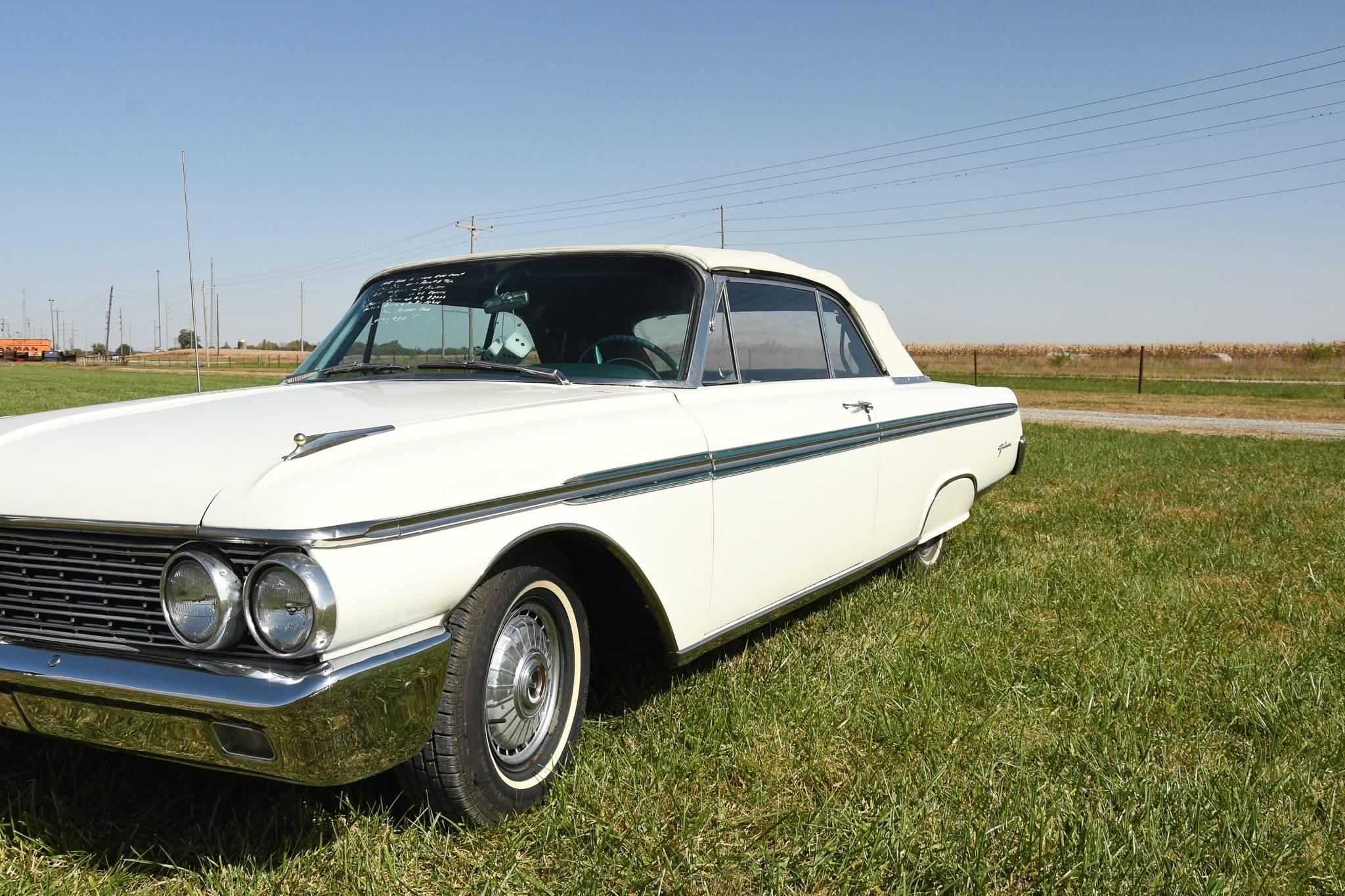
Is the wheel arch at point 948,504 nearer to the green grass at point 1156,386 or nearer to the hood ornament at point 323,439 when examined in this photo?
the hood ornament at point 323,439

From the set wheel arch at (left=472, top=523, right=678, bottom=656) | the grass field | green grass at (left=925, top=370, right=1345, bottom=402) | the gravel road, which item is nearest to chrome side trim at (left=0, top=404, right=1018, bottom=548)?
wheel arch at (left=472, top=523, right=678, bottom=656)

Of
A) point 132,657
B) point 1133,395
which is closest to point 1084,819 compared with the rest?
point 132,657

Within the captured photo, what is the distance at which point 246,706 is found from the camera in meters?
1.87

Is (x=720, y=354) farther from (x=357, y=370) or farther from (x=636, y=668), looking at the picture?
(x=357, y=370)

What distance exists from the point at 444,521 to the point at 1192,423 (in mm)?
16217

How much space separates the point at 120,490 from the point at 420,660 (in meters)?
0.71

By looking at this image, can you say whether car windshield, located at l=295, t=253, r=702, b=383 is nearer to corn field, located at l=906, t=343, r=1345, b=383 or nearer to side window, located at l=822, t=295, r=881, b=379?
side window, located at l=822, t=295, r=881, b=379

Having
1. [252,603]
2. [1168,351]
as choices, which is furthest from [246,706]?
[1168,351]

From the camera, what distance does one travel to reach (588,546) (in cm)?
271

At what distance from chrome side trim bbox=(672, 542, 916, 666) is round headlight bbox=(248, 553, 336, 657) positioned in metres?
1.19

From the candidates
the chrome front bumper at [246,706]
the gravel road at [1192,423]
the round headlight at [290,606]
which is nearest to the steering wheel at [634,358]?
the chrome front bumper at [246,706]

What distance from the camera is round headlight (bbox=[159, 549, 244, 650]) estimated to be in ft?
6.35

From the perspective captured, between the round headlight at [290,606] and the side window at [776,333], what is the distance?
6.45 ft

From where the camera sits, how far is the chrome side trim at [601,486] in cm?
192
